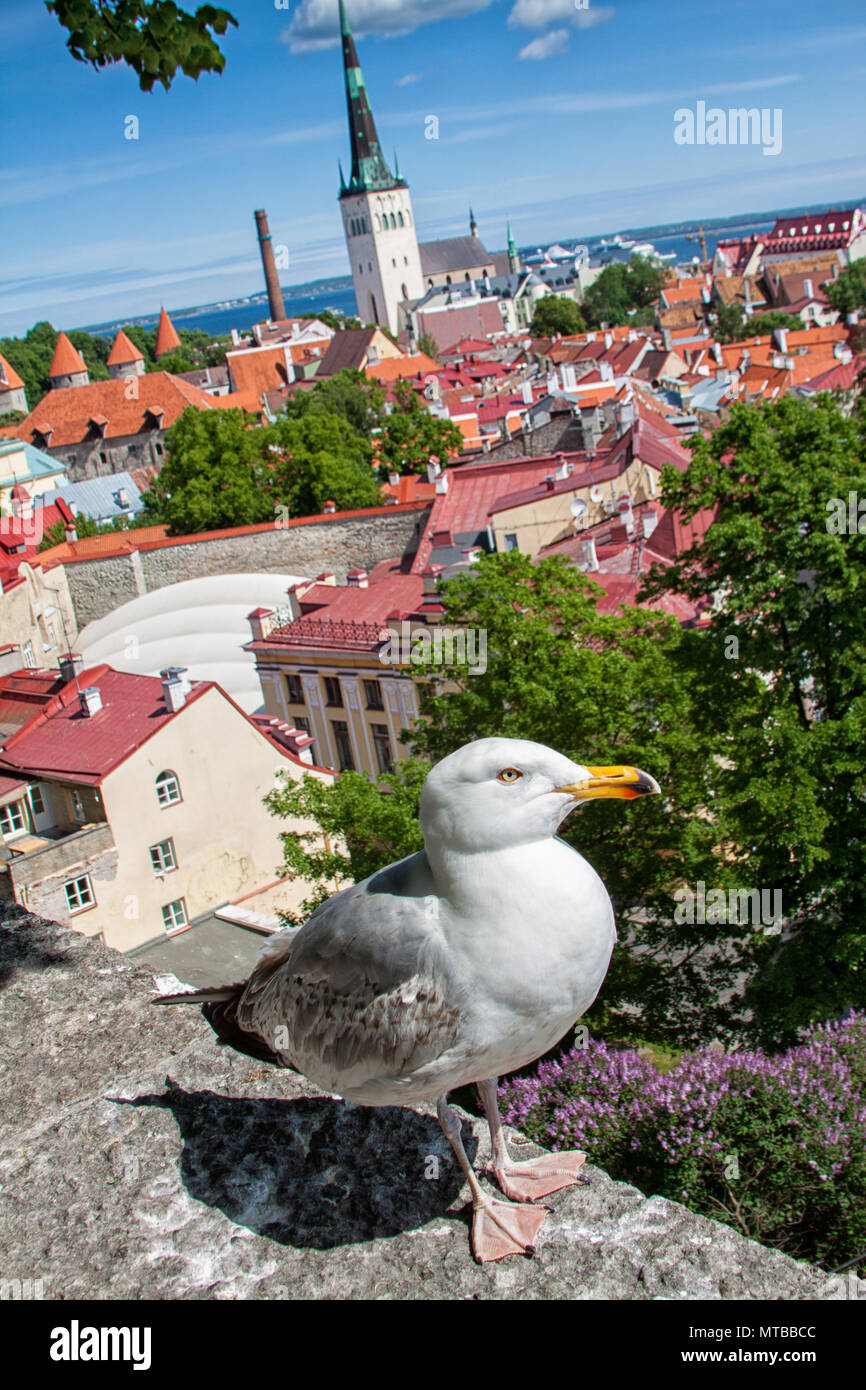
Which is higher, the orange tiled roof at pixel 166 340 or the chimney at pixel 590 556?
the orange tiled roof at pixel 166 340

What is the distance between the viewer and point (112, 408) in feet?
313

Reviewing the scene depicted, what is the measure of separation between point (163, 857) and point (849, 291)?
11065 cm

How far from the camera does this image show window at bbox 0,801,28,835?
2144 cm

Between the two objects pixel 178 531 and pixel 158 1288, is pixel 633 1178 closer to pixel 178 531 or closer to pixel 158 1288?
pixel 158 1288

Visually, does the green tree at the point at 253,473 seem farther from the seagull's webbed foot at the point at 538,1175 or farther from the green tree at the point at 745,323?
the green tree at the point at 745,323

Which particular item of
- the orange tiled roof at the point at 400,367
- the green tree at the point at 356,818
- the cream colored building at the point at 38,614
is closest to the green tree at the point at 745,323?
the orange tiled roof at the point at 400,367

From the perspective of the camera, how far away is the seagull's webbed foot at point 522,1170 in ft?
11.6

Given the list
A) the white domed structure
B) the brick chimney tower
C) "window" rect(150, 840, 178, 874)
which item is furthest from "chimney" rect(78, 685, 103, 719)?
the brick chimney tower

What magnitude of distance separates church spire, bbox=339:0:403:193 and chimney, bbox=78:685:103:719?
5193 inches

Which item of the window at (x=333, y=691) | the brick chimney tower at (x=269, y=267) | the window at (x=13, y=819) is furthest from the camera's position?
the brick chimney tower at (x=269, y=267)

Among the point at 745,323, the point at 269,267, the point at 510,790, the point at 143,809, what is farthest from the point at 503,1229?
the point at 269,267

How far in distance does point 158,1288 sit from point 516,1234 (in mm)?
969

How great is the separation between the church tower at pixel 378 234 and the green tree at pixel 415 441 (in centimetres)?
10774

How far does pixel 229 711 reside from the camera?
21.6 meters
